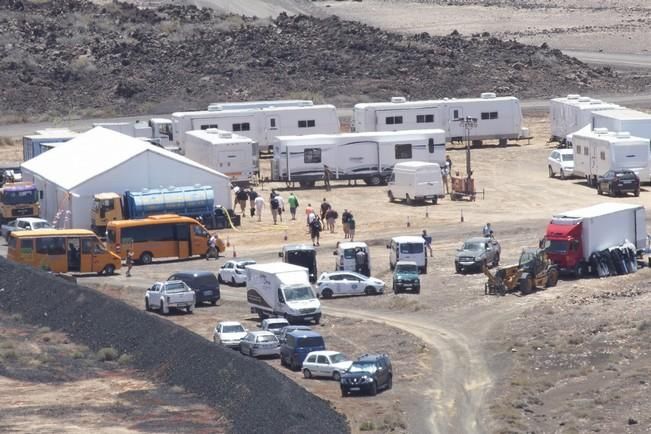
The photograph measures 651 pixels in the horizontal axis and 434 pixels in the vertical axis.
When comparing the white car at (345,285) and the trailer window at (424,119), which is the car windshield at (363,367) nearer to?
the white car at (345,285)

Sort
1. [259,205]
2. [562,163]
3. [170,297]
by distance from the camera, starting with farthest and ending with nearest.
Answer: [562,163]
[259,205]
[170,297]

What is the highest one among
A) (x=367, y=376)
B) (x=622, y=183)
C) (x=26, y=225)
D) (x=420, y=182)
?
(x=420, y=182)

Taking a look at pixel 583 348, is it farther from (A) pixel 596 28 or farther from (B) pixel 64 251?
(A) pixel 596 28

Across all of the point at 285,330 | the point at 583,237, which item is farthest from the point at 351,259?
the point at 285,330

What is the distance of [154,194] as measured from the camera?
2285 inches

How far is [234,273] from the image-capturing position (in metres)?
50.4

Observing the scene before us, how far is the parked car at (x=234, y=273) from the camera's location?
50.3 m

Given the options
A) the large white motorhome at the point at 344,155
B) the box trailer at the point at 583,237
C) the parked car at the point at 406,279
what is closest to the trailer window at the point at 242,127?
the large white motorhome at the point at 344,155

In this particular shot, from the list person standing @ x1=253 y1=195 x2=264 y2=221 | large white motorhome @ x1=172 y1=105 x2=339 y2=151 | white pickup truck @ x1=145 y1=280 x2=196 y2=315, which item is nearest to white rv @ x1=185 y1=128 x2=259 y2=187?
person standing @ x1=253 y1=195 x2=264 y2=221

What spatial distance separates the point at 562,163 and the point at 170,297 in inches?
1153

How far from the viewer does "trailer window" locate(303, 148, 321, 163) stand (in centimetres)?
7069

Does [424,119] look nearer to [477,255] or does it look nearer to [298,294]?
[477,255]

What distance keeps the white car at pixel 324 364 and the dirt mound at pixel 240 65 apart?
59.0 meters

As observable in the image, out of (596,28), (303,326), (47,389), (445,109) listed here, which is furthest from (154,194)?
(596,28)
